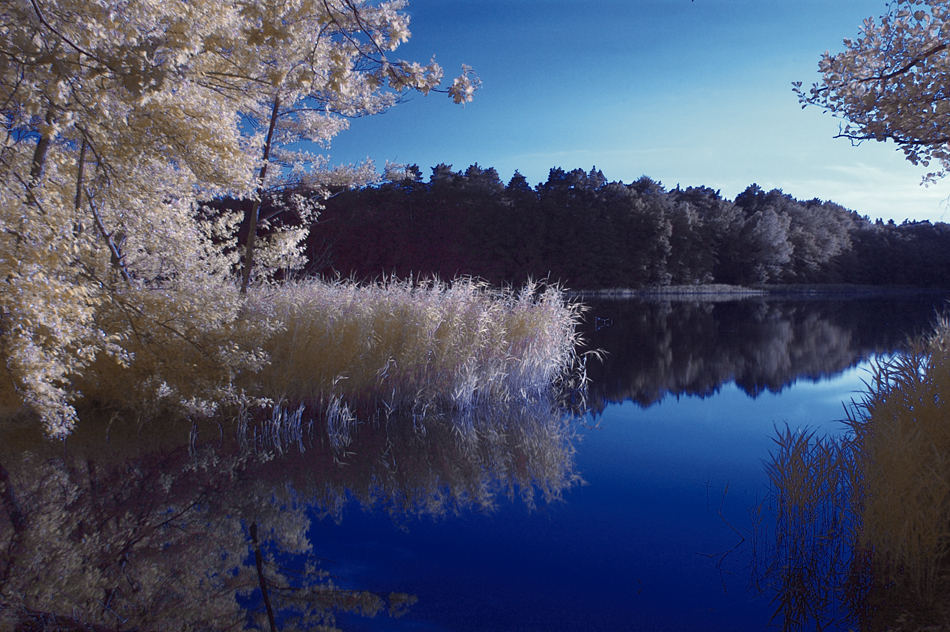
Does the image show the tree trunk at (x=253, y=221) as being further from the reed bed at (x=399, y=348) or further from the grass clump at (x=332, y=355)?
the reed bed at (x=399, y=348)

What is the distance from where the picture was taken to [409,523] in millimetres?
5375

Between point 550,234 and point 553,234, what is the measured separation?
30cm

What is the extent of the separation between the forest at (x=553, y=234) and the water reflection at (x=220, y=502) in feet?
113

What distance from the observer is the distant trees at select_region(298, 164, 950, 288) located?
44.6 metres

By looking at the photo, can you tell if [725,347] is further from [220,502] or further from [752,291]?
[752,291]

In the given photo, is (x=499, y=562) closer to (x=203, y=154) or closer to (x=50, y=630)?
(x=50, y=630)

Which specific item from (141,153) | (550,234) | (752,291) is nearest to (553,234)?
(550,234)

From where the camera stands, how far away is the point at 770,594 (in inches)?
158

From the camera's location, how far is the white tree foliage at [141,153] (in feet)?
15.7

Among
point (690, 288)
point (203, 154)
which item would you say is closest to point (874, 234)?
point (690, 288)

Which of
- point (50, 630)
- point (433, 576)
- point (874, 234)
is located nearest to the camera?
point (50, 630)

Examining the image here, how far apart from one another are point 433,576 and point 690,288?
50646mm

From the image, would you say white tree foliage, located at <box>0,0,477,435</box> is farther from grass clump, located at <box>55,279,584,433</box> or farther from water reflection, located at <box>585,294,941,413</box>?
water reflection, located at <box>585,294,941,413</box>

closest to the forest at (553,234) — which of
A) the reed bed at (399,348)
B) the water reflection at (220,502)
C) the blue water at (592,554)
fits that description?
the reed bed at (399,348)
